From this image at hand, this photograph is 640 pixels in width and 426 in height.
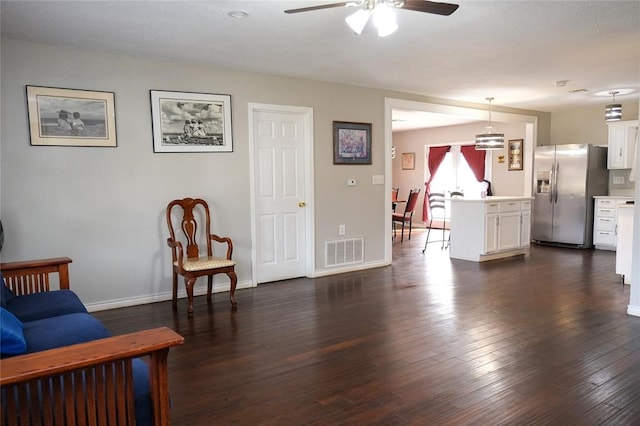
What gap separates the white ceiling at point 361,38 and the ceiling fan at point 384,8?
440 millimetres

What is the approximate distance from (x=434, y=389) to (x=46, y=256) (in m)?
3.25

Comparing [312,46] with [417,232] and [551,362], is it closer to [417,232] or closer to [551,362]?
[551,362]

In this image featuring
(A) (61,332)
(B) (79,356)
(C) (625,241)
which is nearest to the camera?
(B) (79,356)

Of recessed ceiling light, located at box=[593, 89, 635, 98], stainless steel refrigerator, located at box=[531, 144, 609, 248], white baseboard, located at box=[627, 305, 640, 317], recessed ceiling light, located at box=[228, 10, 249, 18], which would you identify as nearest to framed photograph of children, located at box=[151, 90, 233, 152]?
recessed ceiling light, located at box=[228, 10, 249, 18]

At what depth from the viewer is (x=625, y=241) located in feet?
15.2

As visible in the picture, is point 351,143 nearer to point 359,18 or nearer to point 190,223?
point 190,223

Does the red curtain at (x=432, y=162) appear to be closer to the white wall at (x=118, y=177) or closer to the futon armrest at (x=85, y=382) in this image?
the white wall at (x=118, y=177)

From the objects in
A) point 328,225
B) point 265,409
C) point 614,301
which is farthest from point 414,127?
point 265,409

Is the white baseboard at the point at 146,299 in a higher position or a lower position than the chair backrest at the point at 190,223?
lower

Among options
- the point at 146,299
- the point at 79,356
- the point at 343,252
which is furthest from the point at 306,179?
the point at 79,356

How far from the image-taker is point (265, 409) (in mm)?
2201

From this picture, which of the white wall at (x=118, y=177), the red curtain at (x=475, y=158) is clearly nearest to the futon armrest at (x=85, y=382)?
the white wall at (x=118, y=177)

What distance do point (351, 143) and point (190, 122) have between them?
1.98 meters

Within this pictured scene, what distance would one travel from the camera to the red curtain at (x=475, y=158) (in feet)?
29.4
